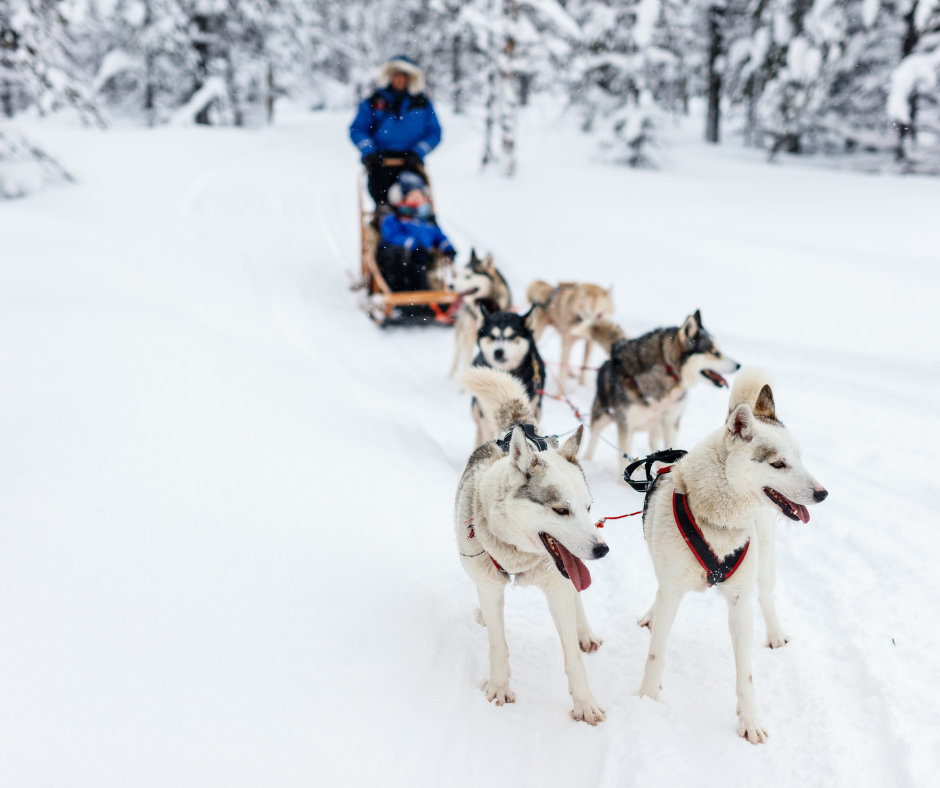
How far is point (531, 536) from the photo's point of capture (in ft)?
5.98

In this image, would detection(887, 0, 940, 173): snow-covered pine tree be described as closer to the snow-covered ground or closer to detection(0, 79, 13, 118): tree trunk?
the snow-covered ground

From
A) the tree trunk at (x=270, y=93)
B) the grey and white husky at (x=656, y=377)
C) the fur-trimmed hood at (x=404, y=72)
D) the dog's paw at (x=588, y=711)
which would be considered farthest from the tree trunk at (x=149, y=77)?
the dog's paw at (x=588, y=711)

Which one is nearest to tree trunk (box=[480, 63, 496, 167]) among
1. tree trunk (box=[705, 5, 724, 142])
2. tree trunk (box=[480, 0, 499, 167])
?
tree trunk (box=[480, 0, 499, 167])

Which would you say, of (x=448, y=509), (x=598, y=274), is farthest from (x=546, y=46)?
(x=448, y=509)

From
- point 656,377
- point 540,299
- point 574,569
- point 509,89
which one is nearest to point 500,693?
point 574,569

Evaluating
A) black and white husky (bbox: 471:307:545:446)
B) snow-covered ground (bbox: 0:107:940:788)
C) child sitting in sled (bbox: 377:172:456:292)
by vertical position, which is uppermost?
child sitting in sled (bbox: 377:172:456:292)

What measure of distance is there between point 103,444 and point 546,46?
11244 millimetres

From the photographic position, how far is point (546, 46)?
11.0 m

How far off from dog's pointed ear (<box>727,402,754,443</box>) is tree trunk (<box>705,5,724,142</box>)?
14.9 metres

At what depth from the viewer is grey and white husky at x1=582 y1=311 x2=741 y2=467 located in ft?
11.4

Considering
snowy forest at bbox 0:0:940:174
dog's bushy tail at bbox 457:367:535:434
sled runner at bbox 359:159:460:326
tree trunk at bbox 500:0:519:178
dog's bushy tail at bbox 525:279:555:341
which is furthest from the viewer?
tree trunk at bbox 500:0:519:178

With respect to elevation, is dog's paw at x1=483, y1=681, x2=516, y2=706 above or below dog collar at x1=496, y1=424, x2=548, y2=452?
below

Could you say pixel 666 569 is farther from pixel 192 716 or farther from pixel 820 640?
pixel 192 716

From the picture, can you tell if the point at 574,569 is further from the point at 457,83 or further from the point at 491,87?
the point at 457,83
